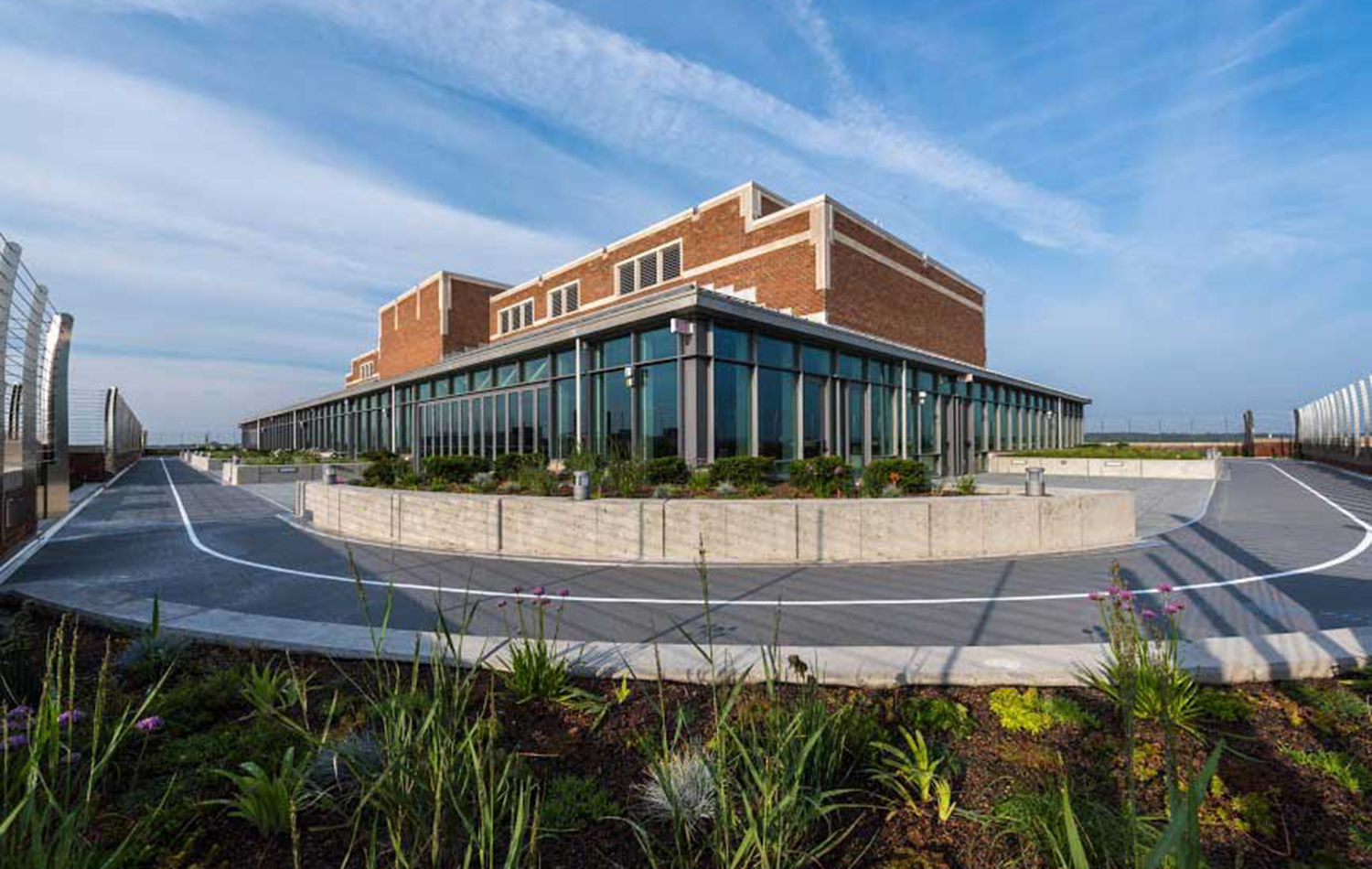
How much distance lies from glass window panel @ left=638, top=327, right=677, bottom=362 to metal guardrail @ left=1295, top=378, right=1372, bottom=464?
33.1m

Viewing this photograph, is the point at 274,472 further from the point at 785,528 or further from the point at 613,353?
the point at 785,528

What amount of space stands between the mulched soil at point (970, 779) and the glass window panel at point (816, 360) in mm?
15601

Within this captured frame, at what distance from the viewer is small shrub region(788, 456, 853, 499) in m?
11.6

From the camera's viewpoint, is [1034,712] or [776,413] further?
[776,413]

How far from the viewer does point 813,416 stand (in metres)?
19.6

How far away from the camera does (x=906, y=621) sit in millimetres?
6289

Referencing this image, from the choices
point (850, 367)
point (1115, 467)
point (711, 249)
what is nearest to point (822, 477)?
point (850, 367)

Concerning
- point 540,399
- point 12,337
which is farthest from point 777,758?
point 540,399

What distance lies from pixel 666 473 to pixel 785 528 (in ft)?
14.2

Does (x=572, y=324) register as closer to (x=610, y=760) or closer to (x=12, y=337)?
(x=12, y=337)

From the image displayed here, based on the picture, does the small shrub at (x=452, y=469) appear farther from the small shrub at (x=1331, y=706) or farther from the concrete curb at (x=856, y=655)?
the small shrub at (x=1331, y=706)

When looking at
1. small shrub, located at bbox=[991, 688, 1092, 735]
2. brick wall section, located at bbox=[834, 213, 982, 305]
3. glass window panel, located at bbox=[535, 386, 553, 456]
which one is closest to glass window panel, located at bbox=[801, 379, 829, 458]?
brick wall section, located at bbox=[834, 213, 982, 305]

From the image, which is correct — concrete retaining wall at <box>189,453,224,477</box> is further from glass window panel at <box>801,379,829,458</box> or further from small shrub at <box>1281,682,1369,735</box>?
small shrub at <box>1281,682,1369,735</box>

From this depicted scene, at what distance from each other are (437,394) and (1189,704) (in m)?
29.1
